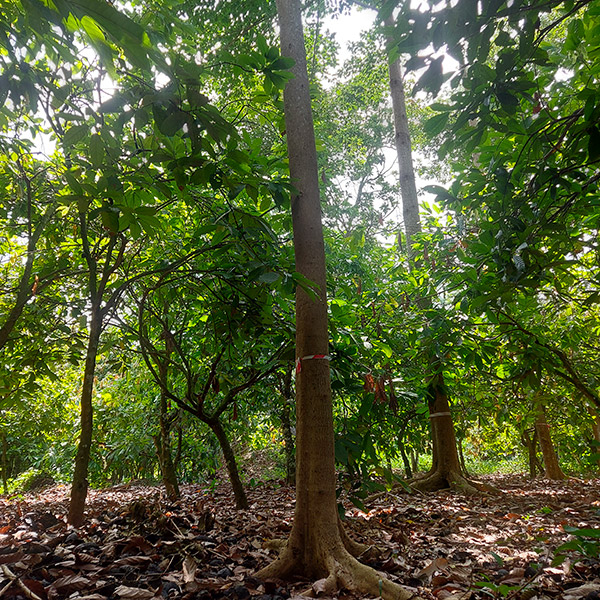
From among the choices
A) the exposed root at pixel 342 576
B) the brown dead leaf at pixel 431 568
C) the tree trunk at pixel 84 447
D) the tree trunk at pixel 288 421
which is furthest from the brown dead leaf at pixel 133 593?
the tree trunk at pixel 288 421

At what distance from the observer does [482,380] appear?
5285 millimetres

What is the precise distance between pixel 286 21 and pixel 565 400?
15.9 feet

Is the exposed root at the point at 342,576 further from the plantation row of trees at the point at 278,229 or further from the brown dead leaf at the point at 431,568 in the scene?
the brown dead leaf at the point at 431,568

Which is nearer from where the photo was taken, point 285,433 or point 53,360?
point 53,360

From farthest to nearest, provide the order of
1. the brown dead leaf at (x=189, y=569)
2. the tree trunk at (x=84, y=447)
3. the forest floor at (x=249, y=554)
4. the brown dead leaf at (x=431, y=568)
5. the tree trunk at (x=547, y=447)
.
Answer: the tree trunk at (x=547, y=447)
the tree trunk at (x=84, y=447)
the brown dead leaf at (x=431, y=568)
the brown dead leaf at (x=189, y=569)
the forest floor at (x=249, y=554)

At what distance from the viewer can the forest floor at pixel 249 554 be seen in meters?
1.78

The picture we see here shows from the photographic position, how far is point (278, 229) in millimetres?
2904

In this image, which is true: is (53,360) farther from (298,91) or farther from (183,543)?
(298,91)

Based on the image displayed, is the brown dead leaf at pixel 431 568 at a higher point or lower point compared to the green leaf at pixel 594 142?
lower

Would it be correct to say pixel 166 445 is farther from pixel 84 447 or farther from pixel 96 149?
pixel 96 149

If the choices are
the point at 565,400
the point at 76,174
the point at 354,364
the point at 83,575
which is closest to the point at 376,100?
the point at 565,400

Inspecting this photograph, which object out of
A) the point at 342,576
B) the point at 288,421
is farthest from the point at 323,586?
the point at 288,421

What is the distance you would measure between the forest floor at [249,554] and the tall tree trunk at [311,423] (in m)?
0.11

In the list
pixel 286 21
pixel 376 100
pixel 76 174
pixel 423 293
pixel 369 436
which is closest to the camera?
pixel 76 174
